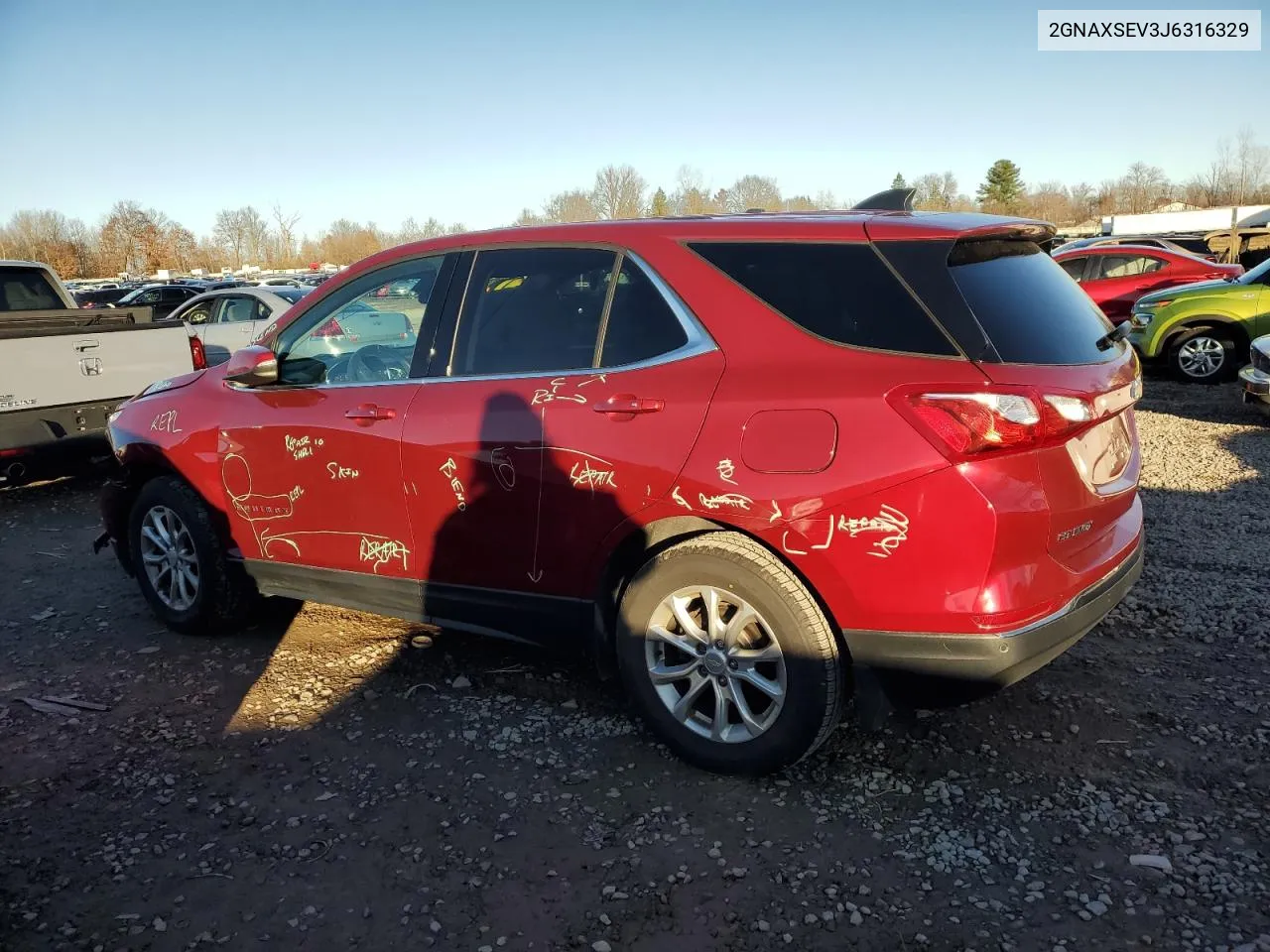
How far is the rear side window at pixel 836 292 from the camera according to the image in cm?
290

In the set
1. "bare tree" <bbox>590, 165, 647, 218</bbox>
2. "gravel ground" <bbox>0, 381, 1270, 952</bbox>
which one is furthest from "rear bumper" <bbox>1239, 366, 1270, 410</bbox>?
"bare tree" <bbox>590, 165, 647, 218</bbox>

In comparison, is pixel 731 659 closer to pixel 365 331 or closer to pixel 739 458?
pixel 739 458

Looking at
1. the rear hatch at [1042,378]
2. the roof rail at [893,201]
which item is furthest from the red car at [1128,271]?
the rear hatch at [1042,378]

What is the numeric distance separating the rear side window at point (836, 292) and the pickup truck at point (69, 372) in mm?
5894

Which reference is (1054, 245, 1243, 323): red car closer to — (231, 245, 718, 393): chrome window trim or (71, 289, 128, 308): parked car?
(231, 245, 718, 393): chrome window trim

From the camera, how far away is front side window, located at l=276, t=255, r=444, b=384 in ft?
12.9

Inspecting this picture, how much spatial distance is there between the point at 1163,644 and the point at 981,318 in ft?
7.03

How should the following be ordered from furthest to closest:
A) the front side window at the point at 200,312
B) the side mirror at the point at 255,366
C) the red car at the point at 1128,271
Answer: the front side window at the point at 200,312, the red car at the point at 1128,271, the side mirror at the point at 255,366

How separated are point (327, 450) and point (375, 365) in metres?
0.41

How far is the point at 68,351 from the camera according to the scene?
Result: 7.12 meters

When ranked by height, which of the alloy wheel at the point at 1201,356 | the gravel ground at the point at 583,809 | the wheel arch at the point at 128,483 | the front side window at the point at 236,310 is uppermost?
the front side window at the point at 236,310

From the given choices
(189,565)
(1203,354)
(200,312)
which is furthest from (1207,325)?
(200,312)

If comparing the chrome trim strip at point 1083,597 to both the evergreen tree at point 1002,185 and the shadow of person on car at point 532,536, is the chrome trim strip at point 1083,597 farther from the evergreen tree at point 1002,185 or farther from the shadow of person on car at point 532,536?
the evergreen tree at point 1002,185

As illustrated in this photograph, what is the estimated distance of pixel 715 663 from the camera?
10.4 ft
